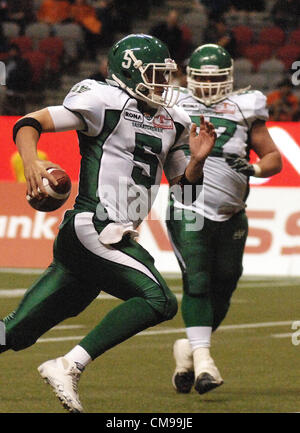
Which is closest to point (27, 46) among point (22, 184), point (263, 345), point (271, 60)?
point (271, 60)

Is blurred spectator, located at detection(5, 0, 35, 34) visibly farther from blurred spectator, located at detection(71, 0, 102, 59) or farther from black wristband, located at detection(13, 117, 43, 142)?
black wristband, located at detection(13, 117, 43, 142)

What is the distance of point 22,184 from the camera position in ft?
38.4

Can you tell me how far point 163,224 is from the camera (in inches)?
446

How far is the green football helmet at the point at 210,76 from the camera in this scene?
22.0ft

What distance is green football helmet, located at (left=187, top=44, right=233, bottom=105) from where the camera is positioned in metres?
6.70

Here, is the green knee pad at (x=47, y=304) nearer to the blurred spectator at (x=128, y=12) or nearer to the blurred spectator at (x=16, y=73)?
the blurred spectator at (x=16, y=73)

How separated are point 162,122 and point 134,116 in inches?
6.9

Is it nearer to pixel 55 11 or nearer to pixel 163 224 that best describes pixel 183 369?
pixel 163 224

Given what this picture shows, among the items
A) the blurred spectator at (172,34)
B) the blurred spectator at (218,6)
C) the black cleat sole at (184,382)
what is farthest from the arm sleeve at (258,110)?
the blurred spectator at (218,6)

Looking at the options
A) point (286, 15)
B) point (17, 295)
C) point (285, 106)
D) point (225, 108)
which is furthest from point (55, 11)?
point (225, 108)

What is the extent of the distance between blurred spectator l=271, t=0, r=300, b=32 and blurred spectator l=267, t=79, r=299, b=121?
103 inches

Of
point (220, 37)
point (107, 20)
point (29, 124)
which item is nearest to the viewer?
point (29, 124)

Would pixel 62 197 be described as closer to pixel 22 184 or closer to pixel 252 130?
pixel 252 130

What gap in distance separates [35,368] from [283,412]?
1848 millimetres
